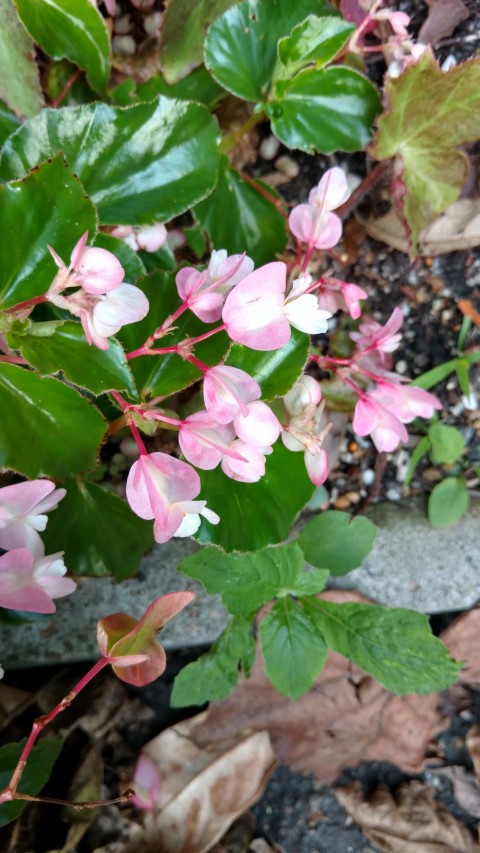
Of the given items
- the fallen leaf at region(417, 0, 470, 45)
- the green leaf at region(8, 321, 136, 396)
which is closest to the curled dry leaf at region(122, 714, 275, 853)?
the green leaf at region(8, 321, 136, 396)

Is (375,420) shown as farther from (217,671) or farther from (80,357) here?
(217,671)

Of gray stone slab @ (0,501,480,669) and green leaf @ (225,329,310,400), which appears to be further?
gray stone slab @ (0,501,480,669)

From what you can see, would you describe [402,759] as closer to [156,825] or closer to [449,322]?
[156,825]

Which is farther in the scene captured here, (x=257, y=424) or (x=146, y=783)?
(x=146, y=783)

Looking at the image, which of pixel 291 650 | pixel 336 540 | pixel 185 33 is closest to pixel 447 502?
pixel 336 540

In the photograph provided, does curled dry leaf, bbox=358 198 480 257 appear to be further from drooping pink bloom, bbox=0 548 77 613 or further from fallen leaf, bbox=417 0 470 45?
drooping pink bloom, bbox=0 548 77 613

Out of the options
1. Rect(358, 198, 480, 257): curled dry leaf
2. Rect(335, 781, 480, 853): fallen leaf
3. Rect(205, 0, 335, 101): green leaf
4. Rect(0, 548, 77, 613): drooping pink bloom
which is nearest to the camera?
Rect(0, 548, 77, 613): drooping pink bloom
